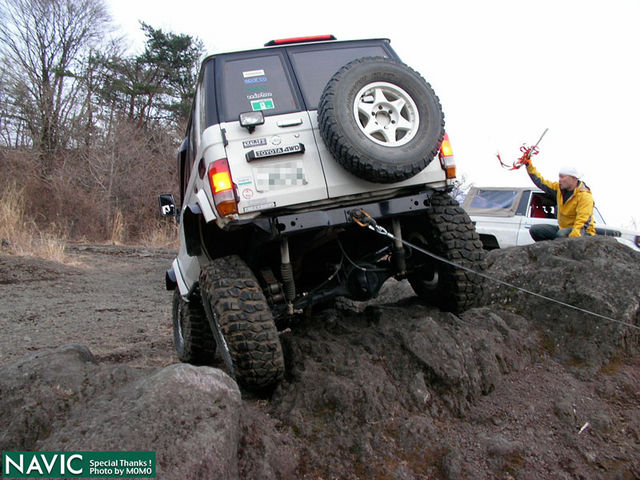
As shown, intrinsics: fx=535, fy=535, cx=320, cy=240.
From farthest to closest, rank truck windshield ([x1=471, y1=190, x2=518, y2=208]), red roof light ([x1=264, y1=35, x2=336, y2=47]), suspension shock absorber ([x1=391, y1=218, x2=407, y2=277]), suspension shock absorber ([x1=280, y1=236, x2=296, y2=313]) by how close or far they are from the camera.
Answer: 1. truck windshield ([x1=471, y1=190, x2=518, y2=208])
2. red roof light ([x1=264, y1=35, x2=336, y2=47])
3. suspension shock absorber ([x1=391, y1=218, x2=407, y2=277])
4. suspension shock absorber ([x1=280, y1=236, x2=296, y2=313])

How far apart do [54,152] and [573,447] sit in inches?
854

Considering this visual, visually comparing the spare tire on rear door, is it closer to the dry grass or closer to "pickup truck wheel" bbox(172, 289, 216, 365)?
"pickup truck wheel" bbox(172, 289, 216, 365)

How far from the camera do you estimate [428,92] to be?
3348mm

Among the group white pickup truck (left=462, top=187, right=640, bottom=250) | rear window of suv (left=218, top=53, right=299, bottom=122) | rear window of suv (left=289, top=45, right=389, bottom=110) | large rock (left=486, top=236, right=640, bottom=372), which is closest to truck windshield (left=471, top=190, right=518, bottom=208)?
white pickup truck (left=462, top=187, right=640, bottom=250)

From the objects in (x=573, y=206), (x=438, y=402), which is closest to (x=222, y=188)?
(x=438, y=402)

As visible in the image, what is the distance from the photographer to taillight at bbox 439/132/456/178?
11.6 feet

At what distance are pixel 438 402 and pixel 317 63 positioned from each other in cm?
238

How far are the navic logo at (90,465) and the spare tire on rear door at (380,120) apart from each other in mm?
1918

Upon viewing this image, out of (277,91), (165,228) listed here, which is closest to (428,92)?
(277,91)

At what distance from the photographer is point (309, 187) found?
324cm

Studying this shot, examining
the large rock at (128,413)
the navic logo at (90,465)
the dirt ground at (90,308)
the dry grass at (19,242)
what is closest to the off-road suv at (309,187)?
the large rock at (128,413)

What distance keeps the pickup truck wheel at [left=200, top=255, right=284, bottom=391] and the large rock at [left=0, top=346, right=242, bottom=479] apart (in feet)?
1.48

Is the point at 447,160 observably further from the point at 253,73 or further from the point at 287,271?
the point at 253,73

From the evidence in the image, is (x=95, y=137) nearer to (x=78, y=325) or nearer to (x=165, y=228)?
(x=165, y=228)
